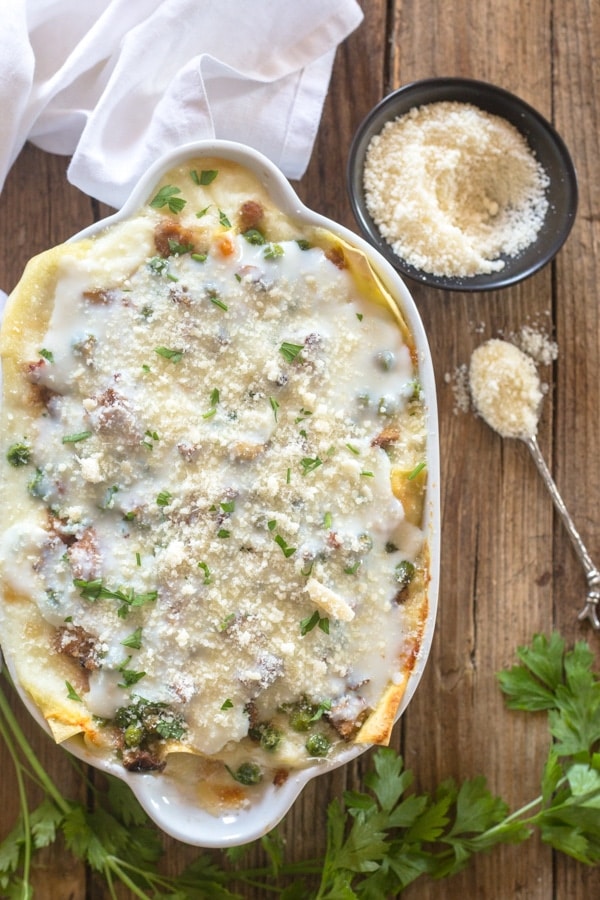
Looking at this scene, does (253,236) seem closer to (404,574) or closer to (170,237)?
(170,237)

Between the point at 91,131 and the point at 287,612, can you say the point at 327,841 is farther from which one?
the point at 91,131

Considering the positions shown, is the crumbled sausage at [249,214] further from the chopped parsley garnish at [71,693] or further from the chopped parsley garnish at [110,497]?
the chopped parsley garnish at [71,693]

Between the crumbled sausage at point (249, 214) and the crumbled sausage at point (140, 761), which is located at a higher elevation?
the crumbled sausage at point (249, 214)

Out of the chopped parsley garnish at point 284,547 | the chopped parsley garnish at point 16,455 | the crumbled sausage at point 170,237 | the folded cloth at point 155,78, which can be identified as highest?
the folded cloth at point 155,78

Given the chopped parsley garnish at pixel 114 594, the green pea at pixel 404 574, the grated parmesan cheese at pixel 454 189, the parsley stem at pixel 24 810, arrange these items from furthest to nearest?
the grated parmesan cheese at pixel 454 189 < the parsley stem at pixel 24 810 < the green pea at pixel 404 574 < the chopped parsley garnish at pixel 114 594

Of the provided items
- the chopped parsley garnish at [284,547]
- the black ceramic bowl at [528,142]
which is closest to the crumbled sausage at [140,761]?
the chopped parsley garnish at [284,547]

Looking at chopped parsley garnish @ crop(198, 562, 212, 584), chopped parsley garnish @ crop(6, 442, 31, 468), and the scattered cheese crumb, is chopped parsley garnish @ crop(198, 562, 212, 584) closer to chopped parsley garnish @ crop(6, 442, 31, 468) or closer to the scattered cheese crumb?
the scattered cheese crumb

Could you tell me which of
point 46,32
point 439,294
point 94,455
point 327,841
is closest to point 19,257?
point 46,32
